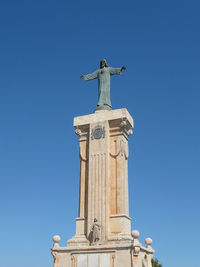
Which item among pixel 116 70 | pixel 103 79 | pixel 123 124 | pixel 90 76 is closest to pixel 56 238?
pixel 123 124

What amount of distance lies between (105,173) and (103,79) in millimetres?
7380

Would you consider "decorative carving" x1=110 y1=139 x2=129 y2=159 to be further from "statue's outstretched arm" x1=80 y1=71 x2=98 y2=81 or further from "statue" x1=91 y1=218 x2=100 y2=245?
"statue's outstretched arm" x1=80 y1=71 x2=98 y2=81

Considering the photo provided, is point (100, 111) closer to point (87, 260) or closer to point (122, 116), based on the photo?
point (122, 116)

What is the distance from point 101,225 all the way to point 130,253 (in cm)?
274

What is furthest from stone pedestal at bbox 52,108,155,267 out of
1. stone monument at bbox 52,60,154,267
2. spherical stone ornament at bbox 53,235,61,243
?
spherical stone ornament at bbox 53,235,61,243

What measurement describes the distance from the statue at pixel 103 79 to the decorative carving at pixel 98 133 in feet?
5.97

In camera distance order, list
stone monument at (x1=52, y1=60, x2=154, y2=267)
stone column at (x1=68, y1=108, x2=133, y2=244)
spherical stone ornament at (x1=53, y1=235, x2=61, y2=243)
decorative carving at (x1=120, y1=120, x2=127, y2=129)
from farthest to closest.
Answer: decorative carving at (x1=120, y1=120, x2=127, y2=129)
stone column at (x1=68, y1=108, x2=133, y2=244)
spherical stone ornament at (x1=53, y1=235, x2=61, y2=243)
stone monument at (x1=52, y1=60, x2=154, y2=267)

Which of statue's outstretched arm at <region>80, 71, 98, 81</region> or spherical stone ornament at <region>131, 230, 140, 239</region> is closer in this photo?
spherical stone ornament at <region>131, 230, 140, 239</region>

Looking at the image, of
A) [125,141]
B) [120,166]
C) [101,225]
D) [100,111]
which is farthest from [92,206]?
[100,111]

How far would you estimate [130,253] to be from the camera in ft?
61.3

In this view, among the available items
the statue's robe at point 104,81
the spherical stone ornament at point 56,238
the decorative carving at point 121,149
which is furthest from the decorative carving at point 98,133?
the spherical stone ornament at point 56,238

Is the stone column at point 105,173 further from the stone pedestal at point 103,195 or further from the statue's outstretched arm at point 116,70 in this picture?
the statue's outstretched arm at point 116,70

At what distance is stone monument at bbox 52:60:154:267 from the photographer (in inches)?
759

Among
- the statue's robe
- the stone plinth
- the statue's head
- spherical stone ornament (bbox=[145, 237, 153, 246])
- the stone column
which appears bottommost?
the stone plinth
